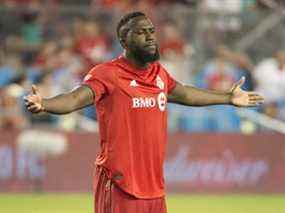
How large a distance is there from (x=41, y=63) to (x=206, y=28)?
2840 millimetres

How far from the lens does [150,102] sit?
23.4 ft

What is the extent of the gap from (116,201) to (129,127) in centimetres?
54

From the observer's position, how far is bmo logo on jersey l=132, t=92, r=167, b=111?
708cm

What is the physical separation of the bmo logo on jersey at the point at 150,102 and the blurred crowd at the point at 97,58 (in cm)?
833

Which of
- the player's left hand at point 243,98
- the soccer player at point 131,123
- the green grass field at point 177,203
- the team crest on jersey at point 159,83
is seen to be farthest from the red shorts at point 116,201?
the green grass field at point 177,203

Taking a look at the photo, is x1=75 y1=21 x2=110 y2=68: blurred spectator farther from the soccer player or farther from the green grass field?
the soccer player

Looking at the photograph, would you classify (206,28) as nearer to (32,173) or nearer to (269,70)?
(269,70)

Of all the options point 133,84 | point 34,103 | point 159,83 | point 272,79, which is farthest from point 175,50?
point 34,103

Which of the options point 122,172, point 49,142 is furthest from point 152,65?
point 49,142

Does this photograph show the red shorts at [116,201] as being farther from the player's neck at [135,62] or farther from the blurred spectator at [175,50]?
the blurred spectator at [175,50]

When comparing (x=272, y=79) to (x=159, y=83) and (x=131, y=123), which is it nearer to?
(x=159, y=83)

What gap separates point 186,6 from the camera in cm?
1828

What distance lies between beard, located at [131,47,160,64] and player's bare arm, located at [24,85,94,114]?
1.48 ft

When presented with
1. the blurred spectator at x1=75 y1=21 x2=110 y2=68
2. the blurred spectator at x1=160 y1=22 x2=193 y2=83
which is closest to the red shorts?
the blurred spectator at x1=160 y1=22 x2=193 y2=83
